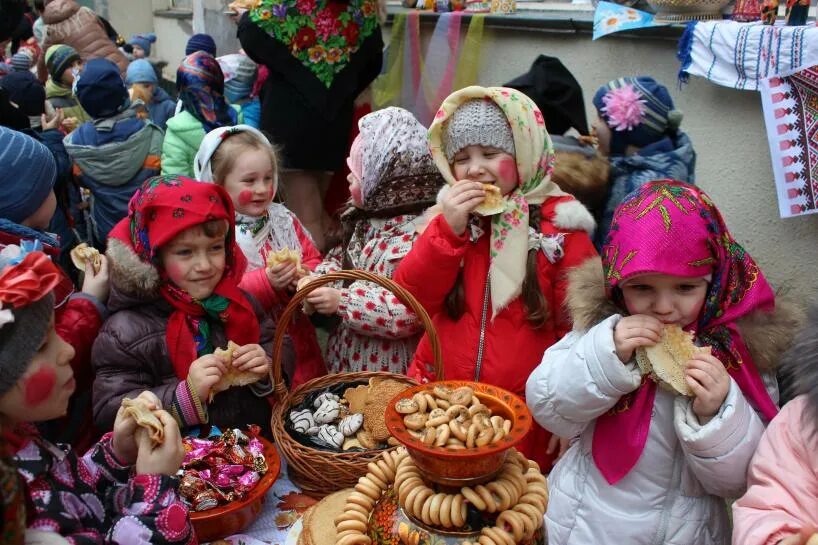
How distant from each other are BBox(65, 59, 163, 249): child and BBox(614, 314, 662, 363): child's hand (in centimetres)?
373

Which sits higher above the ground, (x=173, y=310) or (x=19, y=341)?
(x=19, y=341)

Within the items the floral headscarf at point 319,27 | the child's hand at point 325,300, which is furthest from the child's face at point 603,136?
the floral headscarf at point 319,27

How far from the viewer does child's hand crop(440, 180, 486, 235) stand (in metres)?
2.24

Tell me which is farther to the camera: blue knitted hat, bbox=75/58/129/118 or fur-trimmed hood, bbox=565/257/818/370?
blue knitted hat, bbox=75/58/129/118

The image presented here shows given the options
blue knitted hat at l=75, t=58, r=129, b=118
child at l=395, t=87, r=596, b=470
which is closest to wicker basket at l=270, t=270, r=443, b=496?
child at l=395, t=87, r=596, b=470

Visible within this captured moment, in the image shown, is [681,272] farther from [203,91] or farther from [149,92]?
[149,92]

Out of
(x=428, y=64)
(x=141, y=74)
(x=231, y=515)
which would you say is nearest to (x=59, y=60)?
(x=141, y=74)

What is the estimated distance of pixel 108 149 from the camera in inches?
180

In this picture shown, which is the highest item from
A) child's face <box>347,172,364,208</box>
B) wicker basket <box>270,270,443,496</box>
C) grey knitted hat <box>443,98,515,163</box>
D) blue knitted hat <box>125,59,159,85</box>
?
blue knitted hat <box>125,59,159,85</box>

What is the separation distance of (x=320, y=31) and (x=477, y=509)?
11.5 ft

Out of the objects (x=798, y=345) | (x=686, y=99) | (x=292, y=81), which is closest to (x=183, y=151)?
(x=292, y=81)

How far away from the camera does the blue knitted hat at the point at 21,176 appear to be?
2344 millimetres

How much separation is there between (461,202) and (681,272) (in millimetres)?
768

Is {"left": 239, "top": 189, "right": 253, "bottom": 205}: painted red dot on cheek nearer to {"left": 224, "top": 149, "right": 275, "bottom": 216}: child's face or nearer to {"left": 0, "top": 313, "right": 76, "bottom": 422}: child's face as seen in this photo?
{"left": 224, "top": 149, "right": 275, "bottom": 216}: child's face
